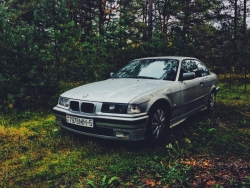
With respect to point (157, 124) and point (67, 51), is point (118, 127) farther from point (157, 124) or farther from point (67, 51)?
point (67, 51)

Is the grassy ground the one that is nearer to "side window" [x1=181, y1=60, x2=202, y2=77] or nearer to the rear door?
the rear door

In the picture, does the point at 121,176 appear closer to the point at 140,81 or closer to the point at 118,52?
the point at 140,81

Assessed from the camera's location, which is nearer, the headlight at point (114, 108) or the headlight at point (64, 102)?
the headlight at point (114, 108)

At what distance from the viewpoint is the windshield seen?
438 centimetres

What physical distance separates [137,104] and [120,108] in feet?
0.85

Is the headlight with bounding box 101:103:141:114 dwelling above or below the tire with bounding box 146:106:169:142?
above

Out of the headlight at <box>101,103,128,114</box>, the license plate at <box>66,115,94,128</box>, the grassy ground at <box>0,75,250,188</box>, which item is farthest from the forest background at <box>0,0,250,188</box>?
the headlight at <box>101,103,128,114</box>

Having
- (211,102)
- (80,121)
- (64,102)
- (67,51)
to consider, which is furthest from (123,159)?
(67,51)

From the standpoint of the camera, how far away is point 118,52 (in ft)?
26.9

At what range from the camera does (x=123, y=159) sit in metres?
3.30

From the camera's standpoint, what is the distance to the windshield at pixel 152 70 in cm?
438

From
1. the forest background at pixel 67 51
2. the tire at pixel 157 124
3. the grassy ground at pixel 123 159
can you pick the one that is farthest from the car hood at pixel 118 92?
the forest background at pixel 67 51

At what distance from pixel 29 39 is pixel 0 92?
1.53m

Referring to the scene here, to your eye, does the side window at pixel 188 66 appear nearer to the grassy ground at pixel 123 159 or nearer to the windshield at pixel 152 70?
the windshield at pixel 152 70
